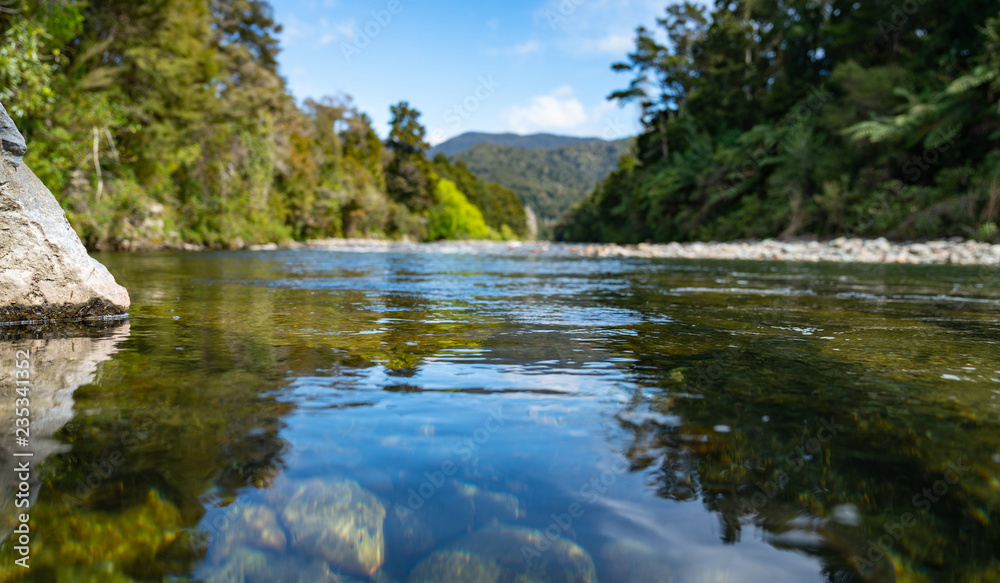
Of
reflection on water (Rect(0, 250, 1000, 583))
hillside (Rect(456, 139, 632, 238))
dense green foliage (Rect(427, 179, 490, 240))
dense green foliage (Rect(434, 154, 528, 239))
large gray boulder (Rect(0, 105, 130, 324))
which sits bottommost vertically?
reflection on water (Rect(0, 250, 1000, 583))

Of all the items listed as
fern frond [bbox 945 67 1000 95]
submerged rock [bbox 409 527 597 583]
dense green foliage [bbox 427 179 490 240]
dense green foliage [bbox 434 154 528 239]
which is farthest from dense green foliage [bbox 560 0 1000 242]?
dense green foliage [bbox 434 154 528 239]

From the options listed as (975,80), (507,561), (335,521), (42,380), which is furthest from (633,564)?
(975,80)

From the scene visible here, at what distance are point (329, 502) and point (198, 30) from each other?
78.0 feet

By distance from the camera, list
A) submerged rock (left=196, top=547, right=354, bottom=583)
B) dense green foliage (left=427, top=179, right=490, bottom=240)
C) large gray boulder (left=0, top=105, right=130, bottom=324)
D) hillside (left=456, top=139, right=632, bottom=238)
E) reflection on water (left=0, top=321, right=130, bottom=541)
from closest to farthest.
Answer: submerged rock (left=196, top=547, right=354, bottom=583) → reflection on water (left=0, top=321, right=130, bottom=541) → large gray boulder (left=0, top=105, right=130, bottom=324) → dense green foliage (left=427, top=179, right=490, bottom=240) → hillside (left=456, top=139, right=632, bottom=238)

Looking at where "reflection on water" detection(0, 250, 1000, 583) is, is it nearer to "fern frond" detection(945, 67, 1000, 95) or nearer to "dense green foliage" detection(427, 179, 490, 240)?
"fern frond" detection(945, 67, 1000, 95)

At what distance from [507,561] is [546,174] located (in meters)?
189

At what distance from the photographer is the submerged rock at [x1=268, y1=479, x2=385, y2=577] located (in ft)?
3.74

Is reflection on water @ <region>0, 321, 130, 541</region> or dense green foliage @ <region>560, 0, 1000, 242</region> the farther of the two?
dense green foliage @ <region>560, 0, 1000, 242</region>

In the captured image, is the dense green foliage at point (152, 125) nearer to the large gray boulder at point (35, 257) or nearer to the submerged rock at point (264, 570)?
the large gray boulder at point (35, 257)

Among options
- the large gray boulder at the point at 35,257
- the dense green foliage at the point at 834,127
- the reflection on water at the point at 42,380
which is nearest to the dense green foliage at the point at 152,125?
the large gray boulder at the point at 35,257

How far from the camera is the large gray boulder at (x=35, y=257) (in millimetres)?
3430

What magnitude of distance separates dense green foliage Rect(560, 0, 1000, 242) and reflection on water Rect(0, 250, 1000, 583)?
15.5m

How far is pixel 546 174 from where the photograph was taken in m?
185

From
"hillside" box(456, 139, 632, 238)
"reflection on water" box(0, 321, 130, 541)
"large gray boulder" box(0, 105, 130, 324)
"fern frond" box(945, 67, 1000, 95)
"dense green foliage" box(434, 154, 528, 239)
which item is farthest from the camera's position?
"hillside" box(456, 139, 632, 238)
